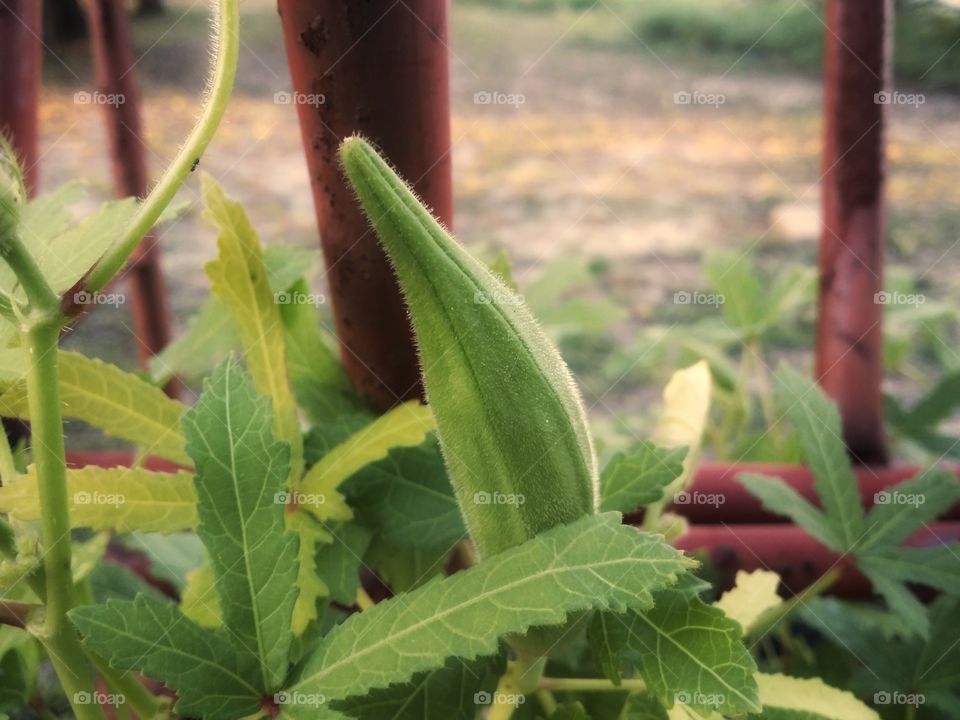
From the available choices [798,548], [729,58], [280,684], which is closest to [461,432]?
[280,684]

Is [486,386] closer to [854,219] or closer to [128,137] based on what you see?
[854,219]

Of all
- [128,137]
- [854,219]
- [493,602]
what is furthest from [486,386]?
[128,137]

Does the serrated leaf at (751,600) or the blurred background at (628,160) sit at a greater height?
the blurred background at (628,160)

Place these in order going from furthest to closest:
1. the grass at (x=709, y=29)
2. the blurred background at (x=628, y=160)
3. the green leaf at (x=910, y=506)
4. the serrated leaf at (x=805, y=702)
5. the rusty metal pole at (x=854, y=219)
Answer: the grass at (x=709, y=29) < the blurred background at (x=628, y=160) < the rusty metal pole at (x=854, y=219) < the green leaf at (x=910, y=506) < the serrated leaf at (x=805, y=702)

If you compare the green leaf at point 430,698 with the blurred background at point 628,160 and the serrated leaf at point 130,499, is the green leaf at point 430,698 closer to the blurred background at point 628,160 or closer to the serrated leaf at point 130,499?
the serrated leaf at point 130,499

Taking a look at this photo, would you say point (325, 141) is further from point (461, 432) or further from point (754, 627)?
point (754, 627)

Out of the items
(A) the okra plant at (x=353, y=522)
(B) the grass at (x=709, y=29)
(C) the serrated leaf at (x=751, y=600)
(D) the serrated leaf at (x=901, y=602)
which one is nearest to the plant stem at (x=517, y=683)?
(A) the okra plant at (x=353, y=522)

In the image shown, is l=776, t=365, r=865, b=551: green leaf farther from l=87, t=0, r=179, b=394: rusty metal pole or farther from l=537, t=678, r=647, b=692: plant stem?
l=87, t=0, r=179, b=394: rusty metal pole
